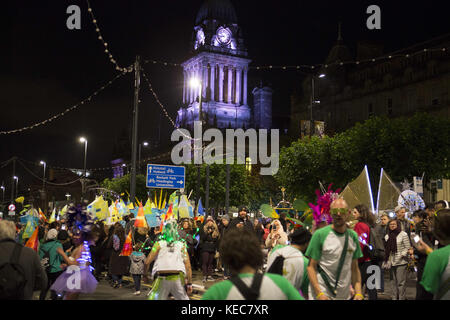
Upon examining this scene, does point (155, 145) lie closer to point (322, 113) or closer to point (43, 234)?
point (322, 113)

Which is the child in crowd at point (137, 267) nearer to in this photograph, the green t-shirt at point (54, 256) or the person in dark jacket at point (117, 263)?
the person in dark jacket at point (117, 263)

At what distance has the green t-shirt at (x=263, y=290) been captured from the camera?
3844mm

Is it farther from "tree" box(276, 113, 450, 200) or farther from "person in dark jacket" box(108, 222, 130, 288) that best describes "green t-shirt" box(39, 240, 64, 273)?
"tree" box(276, 113, 450, 200)

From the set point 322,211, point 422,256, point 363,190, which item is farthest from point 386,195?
point 322,211

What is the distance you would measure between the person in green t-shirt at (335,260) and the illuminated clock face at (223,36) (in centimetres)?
8620

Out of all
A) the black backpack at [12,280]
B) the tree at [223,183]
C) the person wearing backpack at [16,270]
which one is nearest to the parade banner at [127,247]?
the person wearing backpack at [16,270]

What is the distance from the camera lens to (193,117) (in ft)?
302

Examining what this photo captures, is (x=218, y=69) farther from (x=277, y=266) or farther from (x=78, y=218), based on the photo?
(x=277, y=266)

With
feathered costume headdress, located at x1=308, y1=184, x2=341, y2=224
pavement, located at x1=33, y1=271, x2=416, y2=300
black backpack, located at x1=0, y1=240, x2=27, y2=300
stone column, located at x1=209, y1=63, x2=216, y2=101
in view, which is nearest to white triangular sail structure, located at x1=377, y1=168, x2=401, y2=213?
pavement, located at x1=33, y1=271, x2=416, y2=300

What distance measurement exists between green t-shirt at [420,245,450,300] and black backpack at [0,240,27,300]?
3.73 metres

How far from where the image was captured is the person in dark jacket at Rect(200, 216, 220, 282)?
16.2 meters

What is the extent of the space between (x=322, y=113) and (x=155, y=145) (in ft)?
168

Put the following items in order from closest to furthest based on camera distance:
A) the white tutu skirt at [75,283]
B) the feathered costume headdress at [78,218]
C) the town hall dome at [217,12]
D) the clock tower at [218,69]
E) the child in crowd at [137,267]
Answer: the white tutu skirt at [75,283], the feathered costume headdress at [78,218], the child in crowd at [137,267], the clock tower at [218,69], the town hall dome at [217,12]
